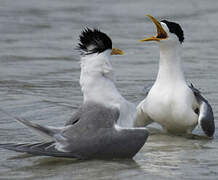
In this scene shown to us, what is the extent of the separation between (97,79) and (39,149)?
83 cm

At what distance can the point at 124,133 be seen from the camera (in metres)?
6.27

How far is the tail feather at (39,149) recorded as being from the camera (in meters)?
6.18

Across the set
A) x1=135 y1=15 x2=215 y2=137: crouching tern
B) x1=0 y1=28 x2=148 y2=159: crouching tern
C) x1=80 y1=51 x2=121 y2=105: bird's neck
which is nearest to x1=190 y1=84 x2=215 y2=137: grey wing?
x1=135 y1=15 x2=215 y2=137: crouching tern

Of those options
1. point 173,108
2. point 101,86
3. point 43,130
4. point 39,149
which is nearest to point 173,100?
point 173,108

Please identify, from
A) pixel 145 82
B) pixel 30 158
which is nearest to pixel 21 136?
pixel 30 158

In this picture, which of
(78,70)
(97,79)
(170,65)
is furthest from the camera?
(78,70)

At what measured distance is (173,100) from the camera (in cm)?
761

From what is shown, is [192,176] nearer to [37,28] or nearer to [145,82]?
[145,82]

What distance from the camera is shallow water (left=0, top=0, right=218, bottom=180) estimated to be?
6211 mm

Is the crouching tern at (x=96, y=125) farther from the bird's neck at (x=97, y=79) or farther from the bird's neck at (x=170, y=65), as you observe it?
the bird's neck at (x=170, y=65)

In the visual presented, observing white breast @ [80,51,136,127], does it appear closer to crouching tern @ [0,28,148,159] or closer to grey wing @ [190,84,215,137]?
crouching tern @ [0,28,148,159]

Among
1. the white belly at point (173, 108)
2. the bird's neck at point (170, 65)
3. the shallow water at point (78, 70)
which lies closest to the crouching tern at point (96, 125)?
the shallow water at point (78, 70)

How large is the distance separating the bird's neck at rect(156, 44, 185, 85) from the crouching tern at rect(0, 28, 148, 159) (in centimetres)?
130

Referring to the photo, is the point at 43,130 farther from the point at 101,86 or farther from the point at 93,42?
the point at 93,42
